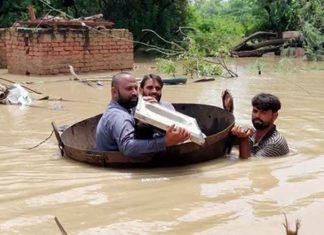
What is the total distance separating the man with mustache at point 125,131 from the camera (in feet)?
17.0

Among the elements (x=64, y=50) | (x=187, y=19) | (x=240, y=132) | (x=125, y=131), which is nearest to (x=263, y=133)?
(x=240, y=132)

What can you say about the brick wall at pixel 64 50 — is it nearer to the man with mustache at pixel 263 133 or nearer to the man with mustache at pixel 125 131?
the man with mustache at pixel 125 131

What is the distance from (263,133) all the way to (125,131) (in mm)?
1523

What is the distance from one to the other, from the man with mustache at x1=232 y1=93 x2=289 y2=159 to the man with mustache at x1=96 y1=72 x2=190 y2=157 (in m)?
0.98

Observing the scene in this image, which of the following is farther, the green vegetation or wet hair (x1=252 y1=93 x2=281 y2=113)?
the green vegetation

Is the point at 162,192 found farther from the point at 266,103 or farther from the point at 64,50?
the point at 64,50

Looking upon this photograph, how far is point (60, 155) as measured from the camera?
6.47m

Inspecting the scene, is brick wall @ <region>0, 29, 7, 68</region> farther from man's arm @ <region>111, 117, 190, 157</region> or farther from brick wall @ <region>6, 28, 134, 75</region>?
man's arm @ <region>111, 117, 190, 157</region>

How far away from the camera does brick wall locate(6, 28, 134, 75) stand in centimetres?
1425

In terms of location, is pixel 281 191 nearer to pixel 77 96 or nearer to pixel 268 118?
pixel 268 118

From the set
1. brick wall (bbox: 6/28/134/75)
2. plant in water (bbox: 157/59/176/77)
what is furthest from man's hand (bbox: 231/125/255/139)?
brick wall (bbox: 6/28/134/75)

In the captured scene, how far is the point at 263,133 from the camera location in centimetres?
615

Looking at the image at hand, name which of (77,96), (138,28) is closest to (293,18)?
(138,28)

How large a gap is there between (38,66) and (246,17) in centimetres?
1564
